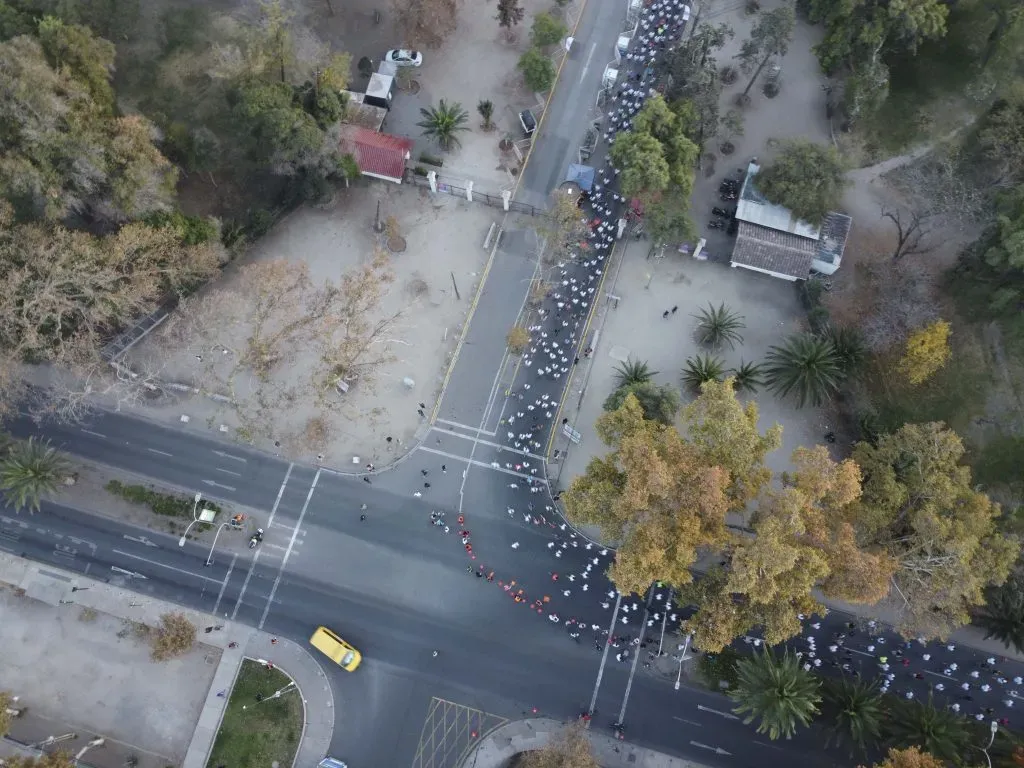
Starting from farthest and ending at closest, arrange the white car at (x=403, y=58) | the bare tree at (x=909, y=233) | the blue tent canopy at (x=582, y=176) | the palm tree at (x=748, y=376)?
1. the white car at (x=403, y=58)
2. the blue tent canopy at (x=582, y=176)
3. the bare tree at (x=909, y=233)
4. the palm tree at (x=748, y=376)

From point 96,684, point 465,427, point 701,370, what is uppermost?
point 701,370

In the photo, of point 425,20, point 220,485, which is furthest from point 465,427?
point 425,20

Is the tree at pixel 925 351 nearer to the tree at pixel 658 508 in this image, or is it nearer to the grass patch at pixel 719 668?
the tree at pixel 658 508

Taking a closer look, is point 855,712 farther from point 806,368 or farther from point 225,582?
point 225,582

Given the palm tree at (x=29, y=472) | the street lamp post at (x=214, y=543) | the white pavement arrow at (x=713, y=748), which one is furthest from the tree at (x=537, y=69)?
the white pavement arrow at (x=713, y=748)

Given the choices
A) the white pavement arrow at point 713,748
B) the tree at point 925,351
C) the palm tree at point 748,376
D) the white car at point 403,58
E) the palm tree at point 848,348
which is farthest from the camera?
the white car at point 403,58

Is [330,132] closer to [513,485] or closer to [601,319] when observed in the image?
[601,319]
